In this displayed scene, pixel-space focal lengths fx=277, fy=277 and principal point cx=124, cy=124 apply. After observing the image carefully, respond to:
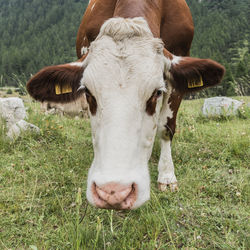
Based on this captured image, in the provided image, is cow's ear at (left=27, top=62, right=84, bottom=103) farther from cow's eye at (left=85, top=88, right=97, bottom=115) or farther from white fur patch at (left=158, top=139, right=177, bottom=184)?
white fur patch at (left=158, top=139, right=177, bottom=184)

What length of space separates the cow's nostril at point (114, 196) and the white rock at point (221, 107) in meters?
4.63

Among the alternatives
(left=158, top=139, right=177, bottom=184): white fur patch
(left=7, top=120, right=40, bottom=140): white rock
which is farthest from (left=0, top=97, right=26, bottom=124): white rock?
(left=158, top=139, right=177, bottom=184): white fur patch

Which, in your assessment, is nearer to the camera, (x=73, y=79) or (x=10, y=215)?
(x=10, y=215)

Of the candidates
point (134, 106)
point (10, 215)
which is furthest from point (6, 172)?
point (134, 106)

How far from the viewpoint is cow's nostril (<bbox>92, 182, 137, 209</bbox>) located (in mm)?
1687

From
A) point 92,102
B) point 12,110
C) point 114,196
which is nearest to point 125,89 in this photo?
point 92,102

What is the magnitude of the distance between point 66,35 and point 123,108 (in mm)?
129906

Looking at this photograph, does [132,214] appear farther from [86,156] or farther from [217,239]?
[86,156]

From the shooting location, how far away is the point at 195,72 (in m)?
2.82

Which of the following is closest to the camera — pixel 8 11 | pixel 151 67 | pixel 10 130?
pixel 151 67

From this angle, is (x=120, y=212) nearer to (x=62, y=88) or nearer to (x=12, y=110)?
(x=62, y=88)

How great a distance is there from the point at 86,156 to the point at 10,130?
1.43 meters

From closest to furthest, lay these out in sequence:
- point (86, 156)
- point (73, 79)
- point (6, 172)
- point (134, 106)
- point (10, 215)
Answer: point (134, 106) → point (10, 215) → point (73, 79) → point (6, 172) → point (86, 156)

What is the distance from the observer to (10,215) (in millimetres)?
2555
